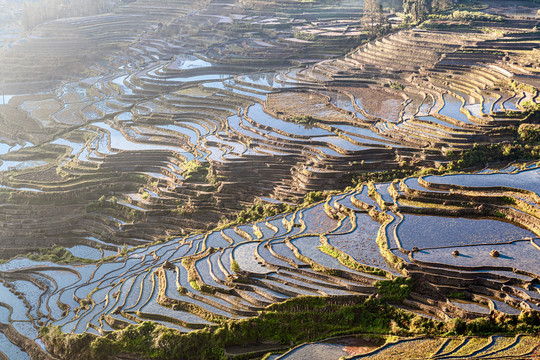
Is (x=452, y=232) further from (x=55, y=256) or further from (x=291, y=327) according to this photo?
(x=55, y=256)

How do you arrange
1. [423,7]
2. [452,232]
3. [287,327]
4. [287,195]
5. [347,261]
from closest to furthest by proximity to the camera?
[287,327], [347,261], [452,232], [287,195], [423,7]

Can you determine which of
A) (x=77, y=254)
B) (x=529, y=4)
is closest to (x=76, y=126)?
(x=77, y=254)

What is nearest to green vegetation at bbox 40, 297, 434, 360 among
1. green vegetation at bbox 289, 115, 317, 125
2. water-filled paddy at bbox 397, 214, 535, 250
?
water-filled paddy at bbox 397, 214, 535, 250

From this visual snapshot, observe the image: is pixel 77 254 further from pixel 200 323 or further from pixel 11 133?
pixel 11 133

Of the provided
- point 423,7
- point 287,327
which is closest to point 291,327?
point 287,327

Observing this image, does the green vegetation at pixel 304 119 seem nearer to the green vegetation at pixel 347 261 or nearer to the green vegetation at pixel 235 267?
the green vegetation at pixel 347 261

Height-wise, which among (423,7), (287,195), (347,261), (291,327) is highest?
(423,7)

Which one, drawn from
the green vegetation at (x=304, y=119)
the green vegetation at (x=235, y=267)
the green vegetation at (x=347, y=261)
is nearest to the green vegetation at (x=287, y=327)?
the green vegetation at (x=347, y=261)

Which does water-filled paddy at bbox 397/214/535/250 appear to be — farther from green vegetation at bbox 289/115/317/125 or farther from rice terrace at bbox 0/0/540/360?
green vegetation at bbox 289/115/317/125

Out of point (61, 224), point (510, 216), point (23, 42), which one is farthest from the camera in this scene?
point (23, 42)
